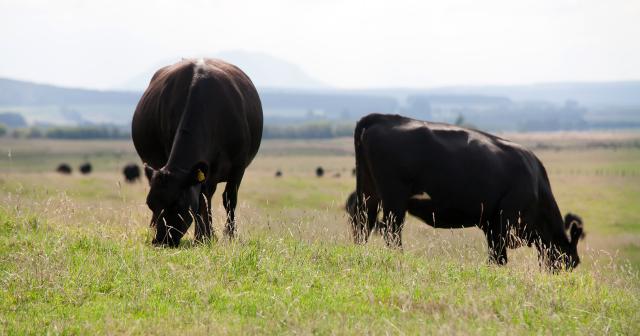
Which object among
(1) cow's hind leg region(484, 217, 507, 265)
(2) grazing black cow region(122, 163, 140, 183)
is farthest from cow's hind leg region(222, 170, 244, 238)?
(2) grazing black cow region(122, 163, 140, 183)

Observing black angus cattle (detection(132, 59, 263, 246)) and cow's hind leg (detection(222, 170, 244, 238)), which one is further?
cow's hind leg (detection(222, 170, 244, 238))

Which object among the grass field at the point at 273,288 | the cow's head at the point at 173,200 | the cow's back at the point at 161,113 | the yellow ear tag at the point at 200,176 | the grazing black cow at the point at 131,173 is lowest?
the grazing black cow at the point at 131,173

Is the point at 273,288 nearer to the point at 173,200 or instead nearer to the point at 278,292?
the point at 278,292

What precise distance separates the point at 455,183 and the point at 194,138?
4.56 m

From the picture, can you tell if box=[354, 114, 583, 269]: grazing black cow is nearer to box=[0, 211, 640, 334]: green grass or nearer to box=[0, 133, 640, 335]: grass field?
box=[0, 133, 640, 335]: grass field

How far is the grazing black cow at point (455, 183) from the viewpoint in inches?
522

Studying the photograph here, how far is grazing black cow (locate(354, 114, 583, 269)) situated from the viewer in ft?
43.5

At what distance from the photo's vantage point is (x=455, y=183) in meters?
13.4

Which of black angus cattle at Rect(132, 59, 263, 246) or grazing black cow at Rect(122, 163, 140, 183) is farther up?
black angus cattle at Rect(132, 59, 263, 246)

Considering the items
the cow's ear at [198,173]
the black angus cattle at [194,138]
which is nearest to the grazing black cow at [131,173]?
the black angus cattle at [194,138]

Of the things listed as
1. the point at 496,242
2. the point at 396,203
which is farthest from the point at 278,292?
the point at 496,242

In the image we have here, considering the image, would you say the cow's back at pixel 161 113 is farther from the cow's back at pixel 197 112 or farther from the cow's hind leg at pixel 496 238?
the cow's hind leg at pixel 496 238

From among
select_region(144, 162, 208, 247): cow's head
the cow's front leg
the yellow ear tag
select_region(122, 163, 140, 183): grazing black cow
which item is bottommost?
select_region(122, 163, 140, 183): grazing black cow

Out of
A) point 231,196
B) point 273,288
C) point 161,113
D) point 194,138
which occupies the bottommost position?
point 273,288
